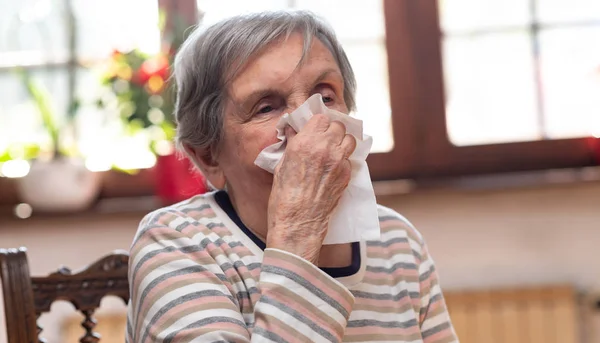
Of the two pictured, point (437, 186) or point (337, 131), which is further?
point (437, 186)

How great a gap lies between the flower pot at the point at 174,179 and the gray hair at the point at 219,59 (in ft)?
3.85

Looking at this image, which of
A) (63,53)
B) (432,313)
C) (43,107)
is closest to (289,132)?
(432,313)

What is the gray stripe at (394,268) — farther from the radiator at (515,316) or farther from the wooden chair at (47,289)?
the radiator at (515,316)

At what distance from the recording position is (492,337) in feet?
8.32

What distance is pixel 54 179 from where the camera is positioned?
2607 mm

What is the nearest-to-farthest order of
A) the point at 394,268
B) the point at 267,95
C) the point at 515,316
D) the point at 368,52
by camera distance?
1. the point at 267,95
2. the point at 394,268
3. the point at 515,316
4. the point at 368,52

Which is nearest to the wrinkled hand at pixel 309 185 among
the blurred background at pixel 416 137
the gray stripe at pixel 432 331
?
the gray stripe at pixel 432 331

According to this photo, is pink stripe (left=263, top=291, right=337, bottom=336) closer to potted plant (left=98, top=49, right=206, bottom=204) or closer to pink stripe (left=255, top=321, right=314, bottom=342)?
pink stripe (left=255, top=321, right=314, bottom=342)

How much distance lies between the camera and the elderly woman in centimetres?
109

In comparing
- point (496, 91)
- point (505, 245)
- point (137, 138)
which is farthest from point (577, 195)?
point (137, 138)

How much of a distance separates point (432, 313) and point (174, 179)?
136cm

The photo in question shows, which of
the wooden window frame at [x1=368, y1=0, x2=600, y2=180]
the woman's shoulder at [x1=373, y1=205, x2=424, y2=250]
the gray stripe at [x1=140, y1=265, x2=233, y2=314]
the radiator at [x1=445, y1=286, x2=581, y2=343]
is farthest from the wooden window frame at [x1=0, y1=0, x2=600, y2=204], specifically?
the gray stripe at [x1=140, y1=265, x2=233, y2=314]

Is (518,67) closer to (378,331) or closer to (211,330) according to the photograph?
(378,331)

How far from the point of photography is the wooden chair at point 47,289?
1.30m
